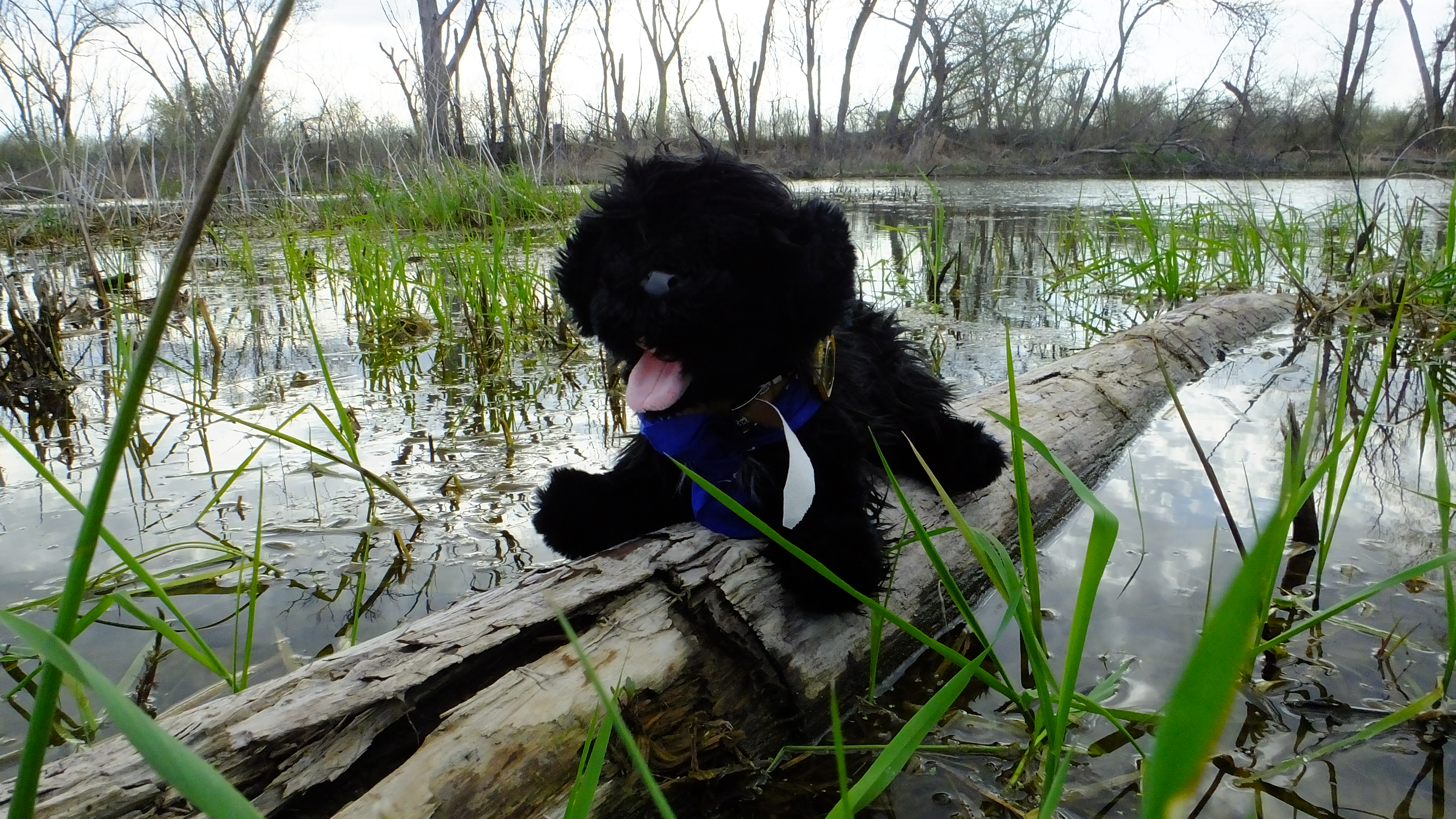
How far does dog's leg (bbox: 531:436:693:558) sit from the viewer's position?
1.69 metres

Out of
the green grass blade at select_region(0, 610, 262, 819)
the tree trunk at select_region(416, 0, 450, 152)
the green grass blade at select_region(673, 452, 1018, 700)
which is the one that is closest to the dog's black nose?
the green grass blade at select_region(673, 452, 1018, 700)

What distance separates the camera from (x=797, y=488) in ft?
4.47

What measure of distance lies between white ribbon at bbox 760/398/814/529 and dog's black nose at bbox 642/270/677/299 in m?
0.31

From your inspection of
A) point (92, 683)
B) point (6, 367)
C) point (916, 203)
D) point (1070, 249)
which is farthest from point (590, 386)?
point (916, 203)

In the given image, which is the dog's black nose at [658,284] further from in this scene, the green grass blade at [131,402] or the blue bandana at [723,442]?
the green grass blade at [131,402]

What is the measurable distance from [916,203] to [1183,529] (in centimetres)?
1135

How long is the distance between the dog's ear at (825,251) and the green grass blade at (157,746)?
1098 millimetres

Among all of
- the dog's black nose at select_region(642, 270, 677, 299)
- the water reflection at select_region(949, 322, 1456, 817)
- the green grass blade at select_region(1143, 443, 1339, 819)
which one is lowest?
the water reflection at select_region(949, 322, 1456, 817)

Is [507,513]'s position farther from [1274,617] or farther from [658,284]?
[1274,617]

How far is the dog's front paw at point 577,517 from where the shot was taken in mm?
1689

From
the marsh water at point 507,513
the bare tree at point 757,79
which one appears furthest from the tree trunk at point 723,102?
the marsh water at point 507,513

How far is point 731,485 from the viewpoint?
1.61m

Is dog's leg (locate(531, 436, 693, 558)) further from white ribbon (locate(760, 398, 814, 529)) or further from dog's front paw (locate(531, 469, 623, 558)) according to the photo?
white ribbon (locate(760, 398, 814, 529))

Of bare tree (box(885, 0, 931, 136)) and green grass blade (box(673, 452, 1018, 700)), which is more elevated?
bare tree (box(885, 0, 931, 136))
